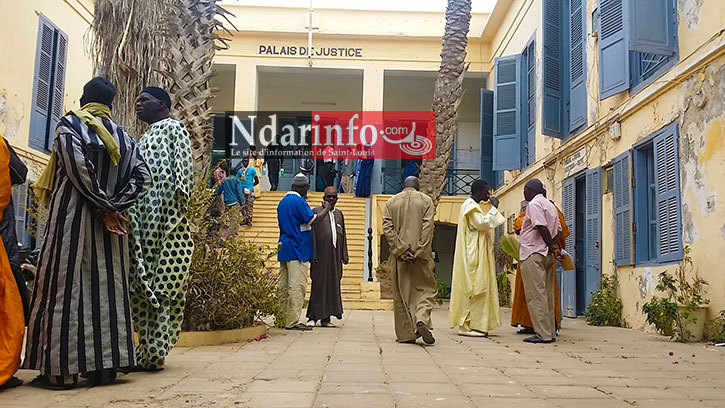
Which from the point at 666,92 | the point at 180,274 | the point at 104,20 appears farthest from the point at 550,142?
the point at 180,274

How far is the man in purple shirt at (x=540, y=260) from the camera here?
739 centimetres

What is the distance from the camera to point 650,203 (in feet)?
31.5

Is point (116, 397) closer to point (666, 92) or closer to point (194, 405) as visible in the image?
point (194, 405)

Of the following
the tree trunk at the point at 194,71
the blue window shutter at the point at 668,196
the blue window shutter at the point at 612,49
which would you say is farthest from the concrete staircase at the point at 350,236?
the tree trunk at the point at 194,71

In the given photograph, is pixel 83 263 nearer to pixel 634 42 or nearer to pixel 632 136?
pixel 634 42

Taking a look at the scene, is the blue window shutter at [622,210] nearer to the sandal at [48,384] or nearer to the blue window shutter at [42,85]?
the sandal at [48,384]

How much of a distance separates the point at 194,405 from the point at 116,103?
810 cm

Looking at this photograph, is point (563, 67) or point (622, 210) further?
point (563, 67)

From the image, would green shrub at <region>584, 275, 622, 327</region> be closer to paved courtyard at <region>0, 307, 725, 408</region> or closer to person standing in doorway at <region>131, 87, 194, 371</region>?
paved courtyard at <region>0, 307, 725, 408</region>

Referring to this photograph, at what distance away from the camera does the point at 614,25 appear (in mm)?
10055

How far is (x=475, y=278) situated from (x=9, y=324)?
5.27 metres

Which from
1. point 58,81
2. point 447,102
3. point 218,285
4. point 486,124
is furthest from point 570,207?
point 58,81

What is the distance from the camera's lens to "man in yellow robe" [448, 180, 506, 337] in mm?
8062

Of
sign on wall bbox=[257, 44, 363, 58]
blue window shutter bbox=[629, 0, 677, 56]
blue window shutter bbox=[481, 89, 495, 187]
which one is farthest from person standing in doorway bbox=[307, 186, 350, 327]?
sign on wall bbox=[257, 44, 363, 58]
